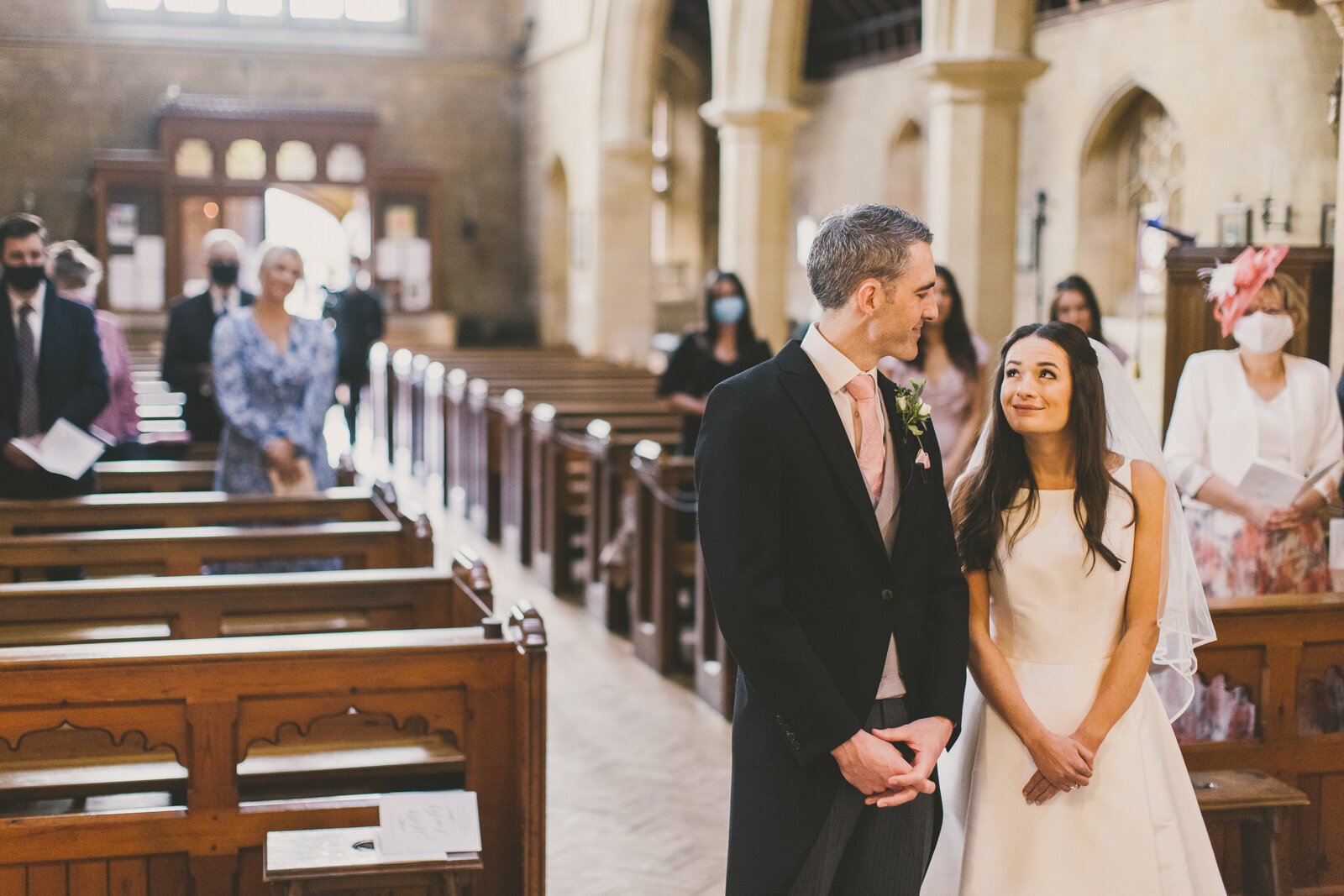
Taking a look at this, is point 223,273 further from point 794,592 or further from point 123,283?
point 123,283

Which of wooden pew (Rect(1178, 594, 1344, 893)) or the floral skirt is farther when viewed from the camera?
the floral skirt

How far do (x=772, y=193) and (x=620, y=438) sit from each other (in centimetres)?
475

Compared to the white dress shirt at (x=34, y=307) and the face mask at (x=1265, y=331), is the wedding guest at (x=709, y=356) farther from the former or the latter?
the white dress shirt at (x=34, y=307)

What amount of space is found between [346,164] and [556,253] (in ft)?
8.51

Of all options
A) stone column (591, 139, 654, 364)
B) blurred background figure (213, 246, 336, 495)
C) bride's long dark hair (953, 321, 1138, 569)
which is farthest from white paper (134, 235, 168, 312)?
bride's long dark hair (953, 321, 1138, 569)

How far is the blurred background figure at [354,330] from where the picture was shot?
372 inches

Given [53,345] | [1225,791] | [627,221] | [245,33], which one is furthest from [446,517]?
[245,33]

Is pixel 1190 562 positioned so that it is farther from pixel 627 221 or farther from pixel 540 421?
pixel 627 221

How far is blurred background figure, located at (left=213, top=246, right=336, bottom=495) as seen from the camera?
14.8 feet

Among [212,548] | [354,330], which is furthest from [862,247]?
[354,330]

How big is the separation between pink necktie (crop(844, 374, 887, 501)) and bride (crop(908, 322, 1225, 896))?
41 centimetres

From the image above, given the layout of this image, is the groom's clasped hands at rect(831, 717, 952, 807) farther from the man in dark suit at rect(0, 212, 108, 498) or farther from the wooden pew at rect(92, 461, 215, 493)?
the wooden pew at rect(92, 461, 215, 493)

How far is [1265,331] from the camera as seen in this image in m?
3.95

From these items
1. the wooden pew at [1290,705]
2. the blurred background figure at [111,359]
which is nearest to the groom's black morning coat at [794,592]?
the wooden pew at [1290,705]
